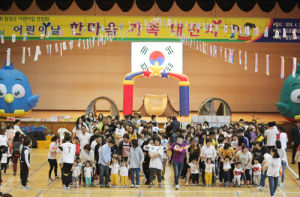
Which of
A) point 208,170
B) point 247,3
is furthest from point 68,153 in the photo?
point 247,3

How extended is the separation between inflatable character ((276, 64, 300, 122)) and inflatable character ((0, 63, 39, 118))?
1097cm

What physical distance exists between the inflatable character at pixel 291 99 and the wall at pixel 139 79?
5.47 metres

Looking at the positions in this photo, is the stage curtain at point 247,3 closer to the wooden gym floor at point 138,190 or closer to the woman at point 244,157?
the wooden gym floor at point 138,190

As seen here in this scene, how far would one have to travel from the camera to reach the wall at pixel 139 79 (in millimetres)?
21047

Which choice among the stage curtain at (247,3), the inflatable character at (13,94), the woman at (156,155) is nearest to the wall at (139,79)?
the stage curtain at (247,3)

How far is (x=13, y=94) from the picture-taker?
52.2 ft

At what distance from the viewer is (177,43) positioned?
20.1 metres

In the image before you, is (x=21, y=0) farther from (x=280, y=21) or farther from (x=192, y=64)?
(x=280, y=21)

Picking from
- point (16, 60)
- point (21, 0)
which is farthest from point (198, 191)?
point (16, 60)

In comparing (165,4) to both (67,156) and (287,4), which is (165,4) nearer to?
(287,4)

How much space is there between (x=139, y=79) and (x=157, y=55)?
2261mm

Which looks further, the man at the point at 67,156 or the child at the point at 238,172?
the child at the point at 238,172

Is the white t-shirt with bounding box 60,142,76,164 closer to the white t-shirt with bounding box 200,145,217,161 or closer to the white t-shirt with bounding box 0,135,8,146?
the white t-shirt with bounding box 0,135,8,146

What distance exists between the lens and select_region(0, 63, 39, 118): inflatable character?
15.8m
